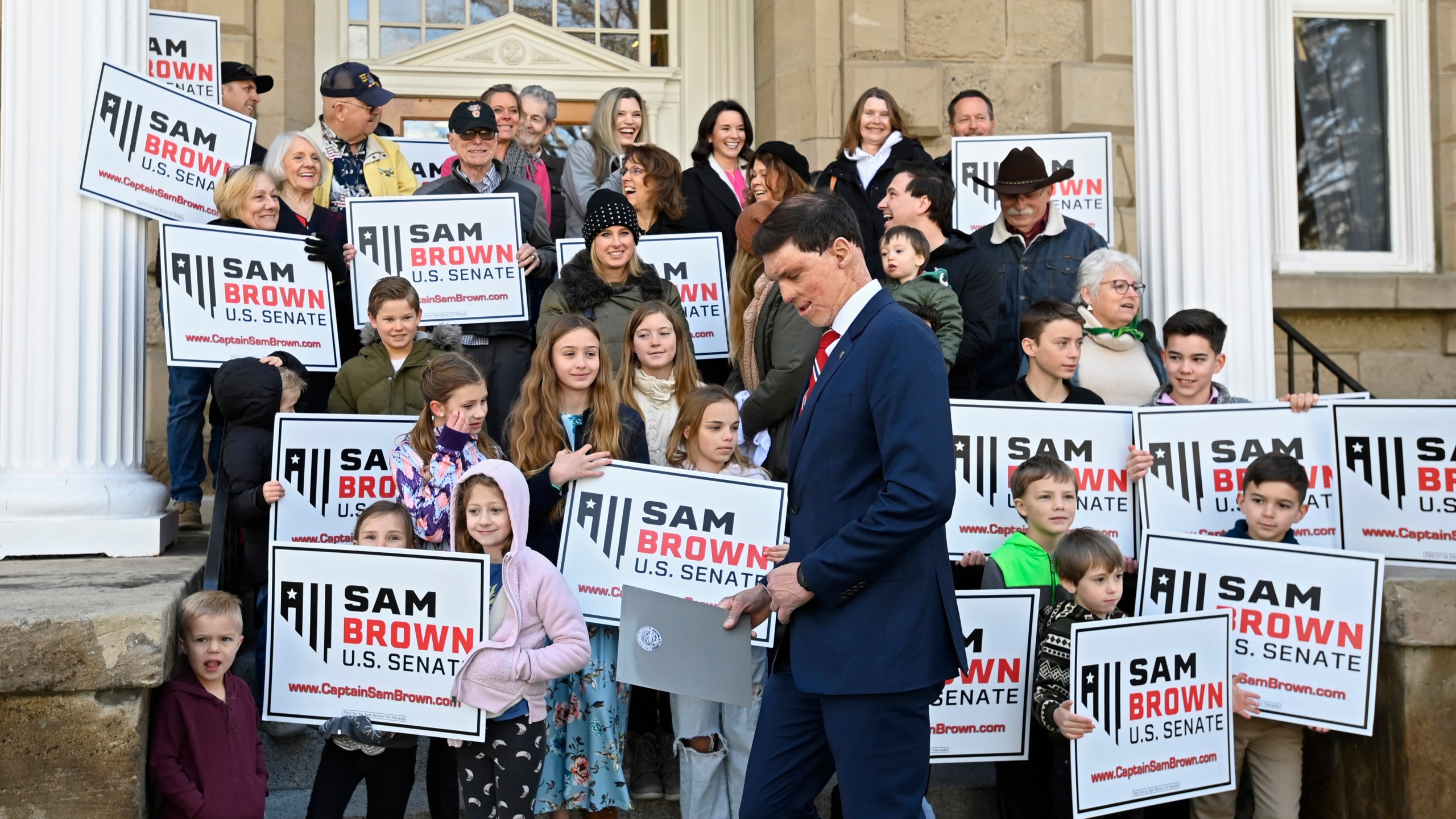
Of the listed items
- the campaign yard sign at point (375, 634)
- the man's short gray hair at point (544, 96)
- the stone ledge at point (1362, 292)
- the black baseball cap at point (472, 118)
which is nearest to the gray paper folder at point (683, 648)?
the campaign yard sign at point (375, 634)

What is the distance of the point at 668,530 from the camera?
527cm

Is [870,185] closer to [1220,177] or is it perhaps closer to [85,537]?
[1220,177]

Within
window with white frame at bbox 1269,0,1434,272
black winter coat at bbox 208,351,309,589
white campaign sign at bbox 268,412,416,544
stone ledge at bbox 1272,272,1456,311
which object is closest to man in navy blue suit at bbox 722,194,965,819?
white campaign sign at bbox 268,412,416,544

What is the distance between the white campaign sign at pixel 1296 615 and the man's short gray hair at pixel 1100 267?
1.40 m

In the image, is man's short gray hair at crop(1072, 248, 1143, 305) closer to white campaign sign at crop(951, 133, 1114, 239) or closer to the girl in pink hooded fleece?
white campaign sign at crop(951, 133, 1114, 239)

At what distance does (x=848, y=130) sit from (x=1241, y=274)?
2222 millimetres

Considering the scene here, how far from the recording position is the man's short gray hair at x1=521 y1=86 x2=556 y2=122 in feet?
26.0

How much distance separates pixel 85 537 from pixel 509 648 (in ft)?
6.81

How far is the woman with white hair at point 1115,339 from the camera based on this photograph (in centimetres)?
624

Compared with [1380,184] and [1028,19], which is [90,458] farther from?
[1380,184]

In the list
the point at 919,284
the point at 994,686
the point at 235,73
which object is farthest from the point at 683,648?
the point at 235,73

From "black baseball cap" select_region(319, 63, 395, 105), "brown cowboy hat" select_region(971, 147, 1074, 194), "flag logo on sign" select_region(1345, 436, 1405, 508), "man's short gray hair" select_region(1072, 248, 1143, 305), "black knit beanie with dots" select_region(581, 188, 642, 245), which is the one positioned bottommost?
"flag logo on sign" select_region(1345, 436, 1405, 508)

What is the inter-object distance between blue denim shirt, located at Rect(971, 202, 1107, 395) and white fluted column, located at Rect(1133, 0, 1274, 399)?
408 millimetres

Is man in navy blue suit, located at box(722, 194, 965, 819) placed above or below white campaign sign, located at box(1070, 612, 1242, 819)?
above
